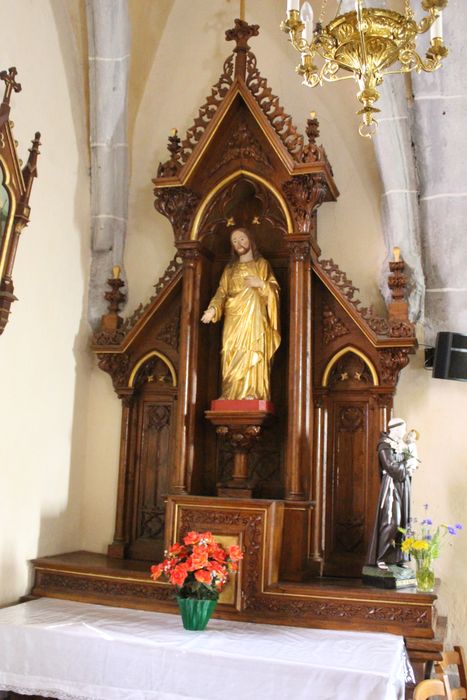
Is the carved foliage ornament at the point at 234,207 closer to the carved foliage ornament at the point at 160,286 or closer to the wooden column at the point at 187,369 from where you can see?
the wooden column at the point at 187,369

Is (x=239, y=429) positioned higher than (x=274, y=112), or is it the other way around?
(x=274, y=112)

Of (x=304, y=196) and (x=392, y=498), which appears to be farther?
(x=304, y=196)

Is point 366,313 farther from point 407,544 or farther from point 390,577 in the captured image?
point 390,577

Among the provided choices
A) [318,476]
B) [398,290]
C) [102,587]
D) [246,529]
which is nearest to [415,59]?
[398,290]

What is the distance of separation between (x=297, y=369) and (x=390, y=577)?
5.13 ft

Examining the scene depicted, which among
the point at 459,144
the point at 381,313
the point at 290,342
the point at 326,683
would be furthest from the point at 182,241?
the point at 326,683

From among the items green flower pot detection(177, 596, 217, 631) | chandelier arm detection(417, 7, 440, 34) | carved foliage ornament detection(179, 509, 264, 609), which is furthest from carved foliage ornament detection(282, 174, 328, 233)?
green flower pot detection(177, 596, 217, 631)

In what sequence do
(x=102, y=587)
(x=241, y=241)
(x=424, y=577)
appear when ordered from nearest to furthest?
(x=424, y=577)
(x=102, y=587)
(x=241, y=241)

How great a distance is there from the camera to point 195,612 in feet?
15.1

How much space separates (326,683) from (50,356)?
321 cm

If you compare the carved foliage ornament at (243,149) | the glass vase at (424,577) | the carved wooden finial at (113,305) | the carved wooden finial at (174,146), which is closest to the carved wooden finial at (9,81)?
the carved wooden finial at (174,146)

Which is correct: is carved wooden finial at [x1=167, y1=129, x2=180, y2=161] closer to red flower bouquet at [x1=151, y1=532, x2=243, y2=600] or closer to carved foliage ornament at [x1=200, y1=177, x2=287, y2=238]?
carved foliage ornament at [x1=200, y1=177, x2=287, y2=238]

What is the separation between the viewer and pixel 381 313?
6.06 meters

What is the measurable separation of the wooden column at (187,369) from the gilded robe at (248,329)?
0.18 m
